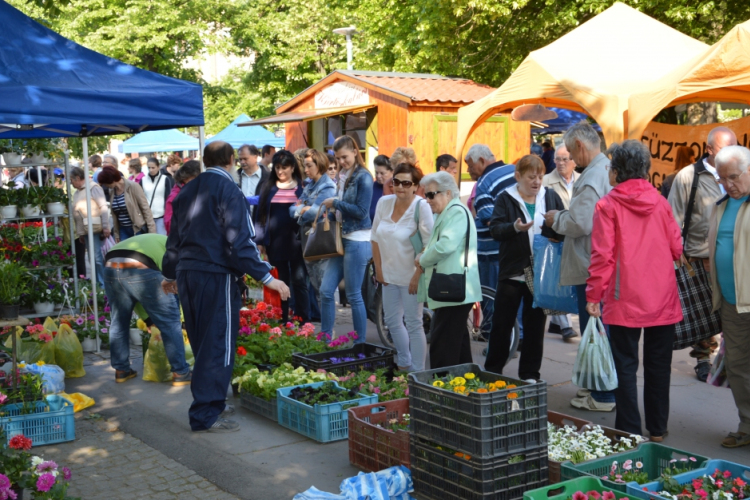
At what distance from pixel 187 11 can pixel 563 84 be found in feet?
76.0

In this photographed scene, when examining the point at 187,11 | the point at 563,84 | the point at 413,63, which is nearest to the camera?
the point at 563,84

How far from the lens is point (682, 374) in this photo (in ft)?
23.3

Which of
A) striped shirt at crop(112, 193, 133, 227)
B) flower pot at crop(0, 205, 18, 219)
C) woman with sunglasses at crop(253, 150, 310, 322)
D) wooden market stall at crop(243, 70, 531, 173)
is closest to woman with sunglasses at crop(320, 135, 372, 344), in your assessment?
woman with sunglasses at crop(253, 150, 310, 322)

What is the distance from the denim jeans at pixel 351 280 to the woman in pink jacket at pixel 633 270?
2989mm

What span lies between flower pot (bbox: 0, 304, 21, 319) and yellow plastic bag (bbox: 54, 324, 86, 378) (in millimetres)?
1781

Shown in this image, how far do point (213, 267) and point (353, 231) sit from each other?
241 centimetres

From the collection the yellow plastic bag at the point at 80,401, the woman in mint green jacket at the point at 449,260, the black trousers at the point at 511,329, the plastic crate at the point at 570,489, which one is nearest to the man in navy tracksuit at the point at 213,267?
the woman in mint green jacket at the point at 449,260

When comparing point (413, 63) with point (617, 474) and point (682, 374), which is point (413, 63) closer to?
point (682, 374)

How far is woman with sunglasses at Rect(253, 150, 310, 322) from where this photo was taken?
8.93 m

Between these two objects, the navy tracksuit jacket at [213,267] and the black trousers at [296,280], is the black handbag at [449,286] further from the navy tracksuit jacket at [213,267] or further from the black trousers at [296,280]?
the black trousers at [296,280]

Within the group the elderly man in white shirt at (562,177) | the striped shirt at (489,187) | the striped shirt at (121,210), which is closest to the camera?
the elderly man in white shirt at (562,177)

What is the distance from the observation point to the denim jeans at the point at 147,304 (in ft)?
21.9

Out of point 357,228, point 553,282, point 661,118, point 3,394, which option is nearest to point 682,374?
point 553,282

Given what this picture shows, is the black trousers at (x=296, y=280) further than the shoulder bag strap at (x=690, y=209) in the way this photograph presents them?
Yes
